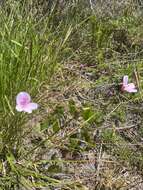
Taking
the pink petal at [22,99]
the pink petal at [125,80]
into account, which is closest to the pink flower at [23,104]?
the pink petal at [22,99]

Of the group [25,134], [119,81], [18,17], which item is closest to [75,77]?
[119,81]

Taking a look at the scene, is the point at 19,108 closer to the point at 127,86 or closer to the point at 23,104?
the point at 23,104

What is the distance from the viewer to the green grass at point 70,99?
1.92 meters

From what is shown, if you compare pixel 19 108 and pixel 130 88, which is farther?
pixel 130 88

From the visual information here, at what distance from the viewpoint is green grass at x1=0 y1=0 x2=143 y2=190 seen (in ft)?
6.29

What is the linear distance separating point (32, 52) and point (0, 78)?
0.25m

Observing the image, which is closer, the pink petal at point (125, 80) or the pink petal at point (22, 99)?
the pink petal at point (22, 99)

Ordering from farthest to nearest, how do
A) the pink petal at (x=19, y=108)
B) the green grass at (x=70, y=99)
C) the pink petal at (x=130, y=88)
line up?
the pink petal at (x=130, y=88)
the green grass at (x=70, y=99)
the pink petal at (x=19, y=108)

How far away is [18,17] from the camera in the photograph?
231 cm

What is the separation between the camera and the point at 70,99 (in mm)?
2260

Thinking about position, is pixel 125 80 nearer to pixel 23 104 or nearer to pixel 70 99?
pixel 70 99

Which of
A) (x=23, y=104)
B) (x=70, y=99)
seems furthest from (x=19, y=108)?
(x=70, y=99)

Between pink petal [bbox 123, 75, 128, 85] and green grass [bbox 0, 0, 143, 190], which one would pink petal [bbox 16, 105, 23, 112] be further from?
pink petal [bbox 123, 75, 128, 85]

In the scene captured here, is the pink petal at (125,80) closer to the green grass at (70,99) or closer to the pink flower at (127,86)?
the pink flower at (127,86)
